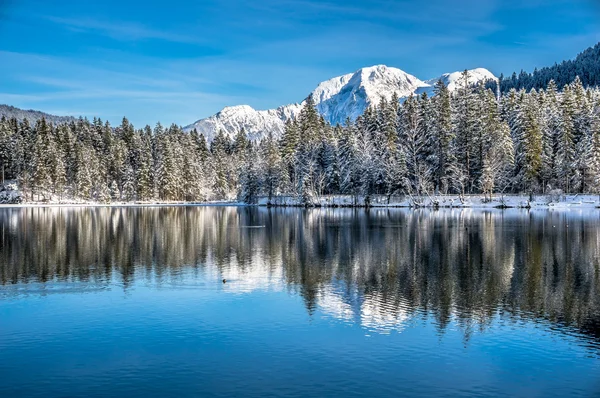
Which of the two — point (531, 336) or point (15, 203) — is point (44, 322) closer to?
point (531, 336)

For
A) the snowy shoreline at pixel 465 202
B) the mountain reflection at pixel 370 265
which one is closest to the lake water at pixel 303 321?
the mountain reflection at pixel 370 265

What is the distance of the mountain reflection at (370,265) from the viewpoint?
2103 centimetres

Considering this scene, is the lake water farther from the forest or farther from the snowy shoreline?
the forest

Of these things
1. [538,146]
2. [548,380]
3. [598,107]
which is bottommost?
[548,380]

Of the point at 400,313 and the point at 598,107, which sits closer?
the point at 400,313

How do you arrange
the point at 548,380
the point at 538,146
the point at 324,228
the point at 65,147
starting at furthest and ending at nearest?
the point at 65,147
the point at 538,146
the point at 324,228
the point at 548,380

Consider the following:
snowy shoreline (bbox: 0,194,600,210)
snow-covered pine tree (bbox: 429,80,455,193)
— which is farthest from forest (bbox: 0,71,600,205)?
snowy shoreline (bbox: 0,194,600,210)

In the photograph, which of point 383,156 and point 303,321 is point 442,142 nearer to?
point 383,156

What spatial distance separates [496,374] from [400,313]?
619 cm

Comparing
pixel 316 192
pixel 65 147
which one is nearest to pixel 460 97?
pixel 316 192

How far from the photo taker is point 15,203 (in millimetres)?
129000

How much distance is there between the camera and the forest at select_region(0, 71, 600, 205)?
89.1m

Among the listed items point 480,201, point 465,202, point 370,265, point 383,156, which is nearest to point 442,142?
point 383,156

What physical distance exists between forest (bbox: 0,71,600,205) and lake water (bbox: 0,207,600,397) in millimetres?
54570
